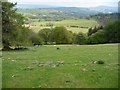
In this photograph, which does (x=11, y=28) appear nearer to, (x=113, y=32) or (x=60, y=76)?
(x=60, y=76)

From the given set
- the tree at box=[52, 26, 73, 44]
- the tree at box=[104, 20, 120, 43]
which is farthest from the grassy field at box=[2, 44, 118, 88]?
the tree at box=[52, 26, 73, 44]

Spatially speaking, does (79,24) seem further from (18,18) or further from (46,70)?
(46,70)

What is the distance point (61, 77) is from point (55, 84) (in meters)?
1.44

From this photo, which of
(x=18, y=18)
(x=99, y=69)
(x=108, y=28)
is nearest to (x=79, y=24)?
(x=108, y=28)

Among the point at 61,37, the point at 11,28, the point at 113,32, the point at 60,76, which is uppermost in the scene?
the point at 11,28

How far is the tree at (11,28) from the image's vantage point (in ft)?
125

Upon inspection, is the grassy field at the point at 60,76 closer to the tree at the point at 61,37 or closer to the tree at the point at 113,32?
the tree at the point at 113,32

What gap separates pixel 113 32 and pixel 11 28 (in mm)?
37297

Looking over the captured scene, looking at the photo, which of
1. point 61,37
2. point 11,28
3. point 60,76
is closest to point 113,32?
point 61,37

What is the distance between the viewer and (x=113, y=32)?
2817 inches

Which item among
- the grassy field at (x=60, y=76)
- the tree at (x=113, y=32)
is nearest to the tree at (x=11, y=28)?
the grassy field at (x=60, y=76)

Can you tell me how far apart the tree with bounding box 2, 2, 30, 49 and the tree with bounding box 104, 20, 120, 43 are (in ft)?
112

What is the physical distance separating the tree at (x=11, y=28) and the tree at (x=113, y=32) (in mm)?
34073

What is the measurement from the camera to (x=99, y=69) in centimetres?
1792
